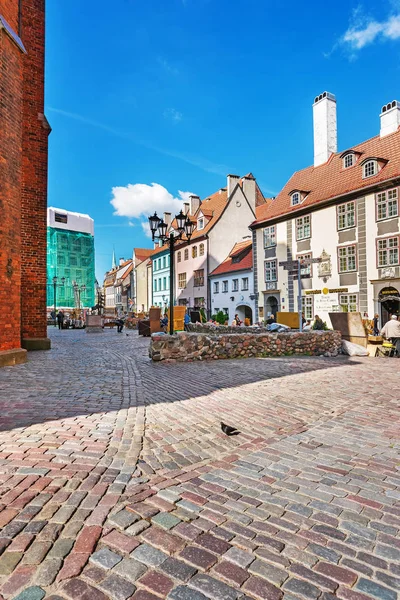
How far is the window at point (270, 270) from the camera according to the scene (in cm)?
3294

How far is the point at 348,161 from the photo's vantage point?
28641 mm

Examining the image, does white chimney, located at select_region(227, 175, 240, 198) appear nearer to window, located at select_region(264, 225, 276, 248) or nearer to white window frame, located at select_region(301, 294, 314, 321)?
window, located at select_region(264, 225, 276, 248)

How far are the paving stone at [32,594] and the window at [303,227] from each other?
2976 centimetres

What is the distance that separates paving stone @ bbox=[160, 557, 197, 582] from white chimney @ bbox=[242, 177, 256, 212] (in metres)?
44.3

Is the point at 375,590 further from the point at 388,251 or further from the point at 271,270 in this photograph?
the point at 271,270

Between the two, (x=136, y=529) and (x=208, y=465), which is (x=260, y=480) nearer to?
(x=208, y=465)

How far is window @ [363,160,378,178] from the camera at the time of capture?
2547cm

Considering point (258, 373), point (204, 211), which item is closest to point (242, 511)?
point (258, 373)

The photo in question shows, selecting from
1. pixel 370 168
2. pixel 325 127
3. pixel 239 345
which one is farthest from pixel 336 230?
pixel 239 345

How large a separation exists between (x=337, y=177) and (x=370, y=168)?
336cm

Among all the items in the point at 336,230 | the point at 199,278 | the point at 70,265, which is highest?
the point at 70,265

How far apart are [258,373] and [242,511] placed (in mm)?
6908

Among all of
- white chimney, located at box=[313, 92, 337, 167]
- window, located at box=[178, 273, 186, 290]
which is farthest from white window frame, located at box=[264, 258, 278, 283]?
window, located at box=[178, 273, 186, 290]

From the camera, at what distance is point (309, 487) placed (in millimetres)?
3398
